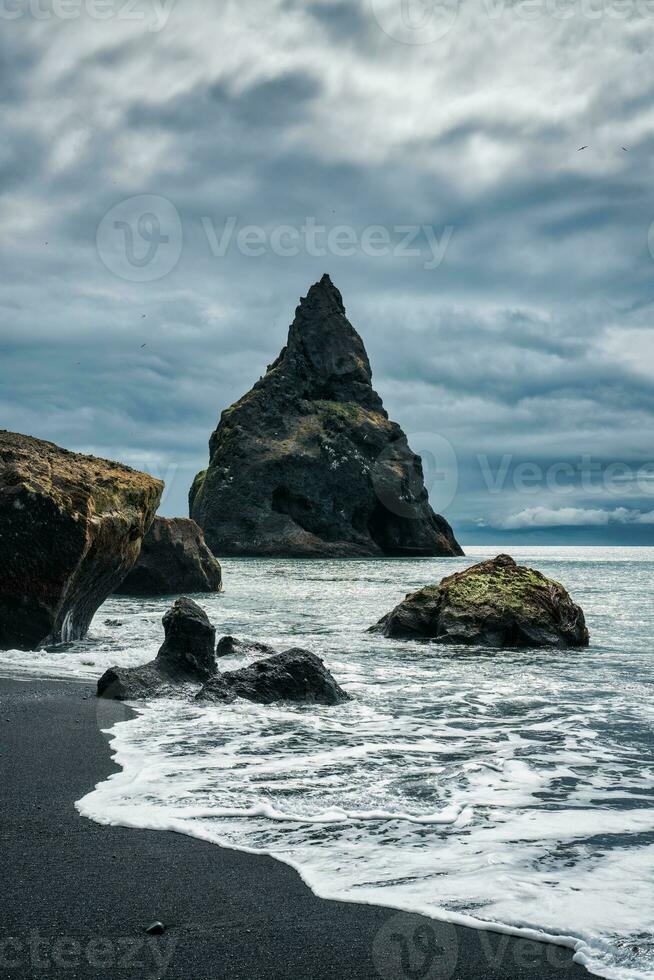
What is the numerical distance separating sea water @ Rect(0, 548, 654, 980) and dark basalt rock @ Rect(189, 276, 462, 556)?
251 ft

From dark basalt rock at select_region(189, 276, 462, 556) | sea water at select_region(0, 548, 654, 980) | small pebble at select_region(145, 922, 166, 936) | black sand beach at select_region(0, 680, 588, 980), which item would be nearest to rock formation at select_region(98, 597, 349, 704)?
sea water at select_region(0, 548, 654, 980)

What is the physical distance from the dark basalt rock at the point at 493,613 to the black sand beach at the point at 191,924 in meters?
9.69

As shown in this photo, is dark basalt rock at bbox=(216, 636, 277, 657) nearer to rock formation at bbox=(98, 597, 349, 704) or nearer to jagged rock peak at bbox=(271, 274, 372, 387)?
rock formation at bbox=(98, 597, 349, 704)

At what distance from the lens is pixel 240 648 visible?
10805mm

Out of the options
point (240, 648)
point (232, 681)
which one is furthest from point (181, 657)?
point (240, 648)

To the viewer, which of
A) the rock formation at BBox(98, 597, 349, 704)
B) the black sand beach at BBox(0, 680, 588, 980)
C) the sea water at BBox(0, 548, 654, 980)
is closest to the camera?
the black sand beach at BBox(0, 680, 588, 980)

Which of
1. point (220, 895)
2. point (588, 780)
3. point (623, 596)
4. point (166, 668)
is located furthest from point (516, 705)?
point (623, 596)

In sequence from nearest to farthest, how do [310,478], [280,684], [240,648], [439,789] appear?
[439,789] < [280,684] < [240,648] < [310,478]

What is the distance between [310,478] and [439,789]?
3415 inches

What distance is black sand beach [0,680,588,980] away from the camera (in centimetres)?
258

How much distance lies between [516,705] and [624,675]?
287cm

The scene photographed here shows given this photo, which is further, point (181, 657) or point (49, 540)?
point (49, 540)

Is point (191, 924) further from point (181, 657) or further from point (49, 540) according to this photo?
point (49, 540)

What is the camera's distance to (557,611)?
13.2 meters
